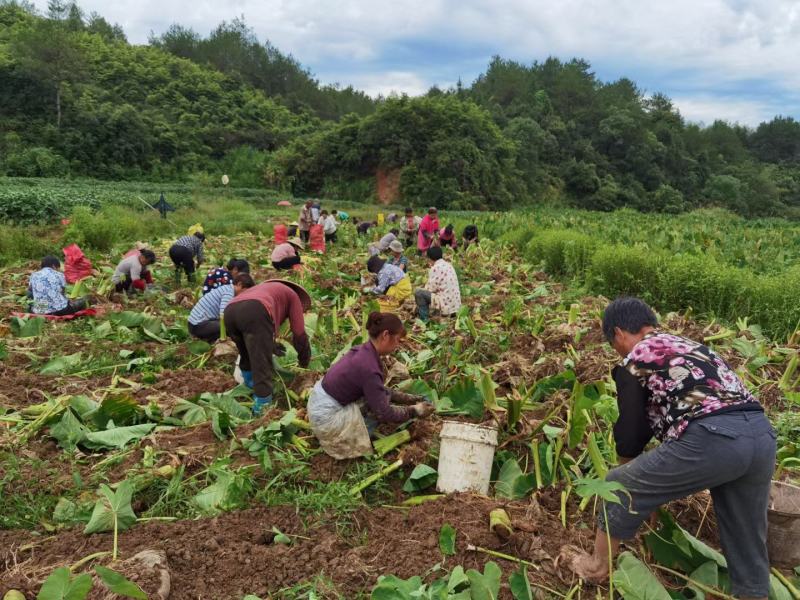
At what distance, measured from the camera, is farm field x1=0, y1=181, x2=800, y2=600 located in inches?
97.5

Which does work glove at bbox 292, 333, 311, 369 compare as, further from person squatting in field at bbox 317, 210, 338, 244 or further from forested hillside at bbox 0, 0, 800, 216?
forested hillside at bbox 0, 0, 800, 216

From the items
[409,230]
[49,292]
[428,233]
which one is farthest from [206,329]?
[409,230]

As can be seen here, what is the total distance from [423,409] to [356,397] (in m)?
0.51

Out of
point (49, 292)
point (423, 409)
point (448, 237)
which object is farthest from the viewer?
point (448, 237)

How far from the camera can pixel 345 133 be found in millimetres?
36656

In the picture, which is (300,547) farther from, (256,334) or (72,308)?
(72,308)

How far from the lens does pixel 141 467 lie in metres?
3.32

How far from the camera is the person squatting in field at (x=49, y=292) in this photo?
20.5 feet

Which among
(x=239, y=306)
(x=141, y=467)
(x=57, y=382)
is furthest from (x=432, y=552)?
(x=57, y=382)

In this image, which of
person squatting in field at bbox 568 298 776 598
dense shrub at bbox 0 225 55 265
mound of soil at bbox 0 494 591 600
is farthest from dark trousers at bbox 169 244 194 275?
person squatting in field at bbox 568 298 776 598

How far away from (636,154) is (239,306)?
57802 millimetres

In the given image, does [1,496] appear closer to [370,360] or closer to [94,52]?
[370,360]

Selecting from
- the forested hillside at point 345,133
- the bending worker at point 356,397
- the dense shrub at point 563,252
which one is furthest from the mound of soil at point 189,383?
the forested hillside at point 345,133

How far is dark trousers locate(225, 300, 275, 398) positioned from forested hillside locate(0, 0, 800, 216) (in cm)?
3077
